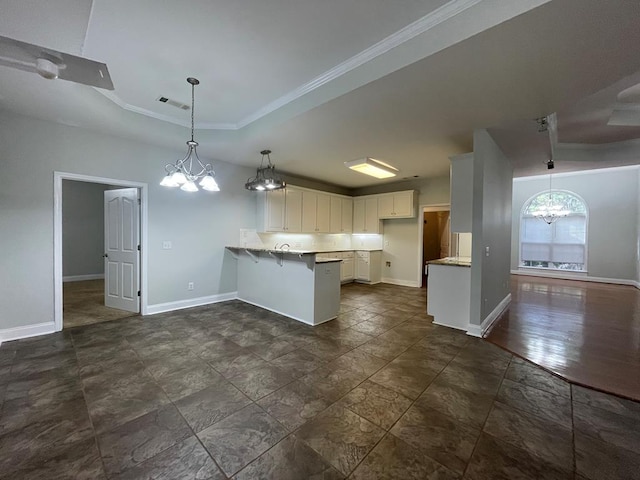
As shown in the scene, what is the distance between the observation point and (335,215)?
7230 mm

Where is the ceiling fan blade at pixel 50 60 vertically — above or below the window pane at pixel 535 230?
above

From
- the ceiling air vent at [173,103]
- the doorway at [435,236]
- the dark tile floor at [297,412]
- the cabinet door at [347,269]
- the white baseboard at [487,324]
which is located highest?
the ceiling air vent at [173,103]

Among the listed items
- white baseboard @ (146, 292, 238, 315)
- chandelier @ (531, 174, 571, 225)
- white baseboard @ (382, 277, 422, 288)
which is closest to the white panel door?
white baseboard @ (146, 292, 238, 315)

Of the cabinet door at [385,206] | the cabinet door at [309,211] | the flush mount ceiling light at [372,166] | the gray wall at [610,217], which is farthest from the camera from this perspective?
the gray wall at [610,217]

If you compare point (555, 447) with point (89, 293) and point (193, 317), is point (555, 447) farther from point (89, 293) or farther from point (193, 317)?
point (89, 293)

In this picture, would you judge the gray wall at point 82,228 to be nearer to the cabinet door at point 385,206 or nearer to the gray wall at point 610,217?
the cabinet door at point 385,206

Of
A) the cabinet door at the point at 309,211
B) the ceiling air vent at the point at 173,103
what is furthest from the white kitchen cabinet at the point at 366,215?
the ceiling air vent at the point at 173,103

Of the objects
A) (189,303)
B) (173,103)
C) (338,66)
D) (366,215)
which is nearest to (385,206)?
(366,215)

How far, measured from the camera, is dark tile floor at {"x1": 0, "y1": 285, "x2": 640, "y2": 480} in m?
1.53

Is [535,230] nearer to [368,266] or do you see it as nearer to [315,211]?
[368,266]

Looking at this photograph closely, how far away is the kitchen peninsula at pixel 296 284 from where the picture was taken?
3.88 metres

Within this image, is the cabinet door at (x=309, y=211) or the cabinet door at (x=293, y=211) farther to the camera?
the cabinet door at (x=309, y=211)

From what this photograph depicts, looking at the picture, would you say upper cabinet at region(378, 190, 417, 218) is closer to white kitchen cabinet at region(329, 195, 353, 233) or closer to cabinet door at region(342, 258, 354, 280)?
white kitchen cabinet at region(329, 195, 353, 233)

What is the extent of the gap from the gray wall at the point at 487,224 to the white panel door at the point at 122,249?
5.12 meters
